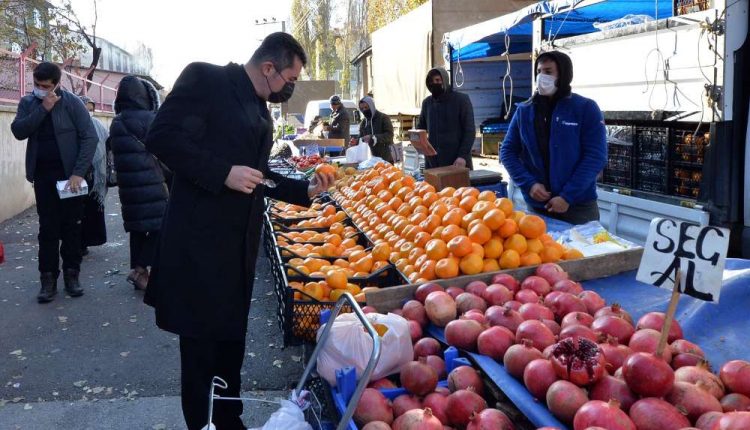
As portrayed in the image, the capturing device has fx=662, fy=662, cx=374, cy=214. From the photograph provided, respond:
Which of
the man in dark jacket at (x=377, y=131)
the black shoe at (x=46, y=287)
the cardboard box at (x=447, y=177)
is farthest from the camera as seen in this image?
the man in dark jacket at (x=377, y=131)

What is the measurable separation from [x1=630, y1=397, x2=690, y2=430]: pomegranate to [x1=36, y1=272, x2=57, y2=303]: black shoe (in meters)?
5.95

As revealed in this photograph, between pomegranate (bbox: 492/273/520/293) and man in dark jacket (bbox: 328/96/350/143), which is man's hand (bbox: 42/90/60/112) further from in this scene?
man in dark jacket (bbox: 328/96/350/143)

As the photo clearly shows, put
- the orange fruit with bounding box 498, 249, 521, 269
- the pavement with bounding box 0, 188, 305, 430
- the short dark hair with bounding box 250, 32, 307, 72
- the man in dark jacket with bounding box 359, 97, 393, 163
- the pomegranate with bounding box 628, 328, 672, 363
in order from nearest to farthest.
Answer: the pomegranate with bounding box 628, 328, 672, 363 → the short dark hair with bounding box 250, 32, 307, 72 → the orange fruit with bounding box 498, 249, 521, 269 → the pavement with bounding box 0, 188, 305, 430 → the man in dark jacket with bounding box 359, 97, 393, 163

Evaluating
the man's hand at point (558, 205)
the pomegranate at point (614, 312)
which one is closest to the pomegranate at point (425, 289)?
the pomegranate at point (614, 312)

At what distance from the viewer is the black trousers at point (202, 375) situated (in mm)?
3041

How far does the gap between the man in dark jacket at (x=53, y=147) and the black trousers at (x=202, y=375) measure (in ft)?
11.6

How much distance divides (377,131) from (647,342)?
848 cm

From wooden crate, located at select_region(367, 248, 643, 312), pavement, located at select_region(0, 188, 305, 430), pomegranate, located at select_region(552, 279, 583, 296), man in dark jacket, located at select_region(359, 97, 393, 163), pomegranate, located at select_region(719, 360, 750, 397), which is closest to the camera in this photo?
pomegranate, located at select_region(719, 360, 750, 397)

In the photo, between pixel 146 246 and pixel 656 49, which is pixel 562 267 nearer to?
pixel 656 49

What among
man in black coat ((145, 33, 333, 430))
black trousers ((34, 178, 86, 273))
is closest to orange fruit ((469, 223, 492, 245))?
man in black coat ((145, 33, 333, 430))

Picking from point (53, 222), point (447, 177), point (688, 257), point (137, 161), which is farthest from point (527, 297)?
point (53, 222)

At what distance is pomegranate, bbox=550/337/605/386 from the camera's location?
6.91 ft

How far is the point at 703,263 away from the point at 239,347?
2.14 meters

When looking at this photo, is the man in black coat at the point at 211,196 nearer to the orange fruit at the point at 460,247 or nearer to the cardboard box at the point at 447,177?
the orange fruit at the point at 460,247
